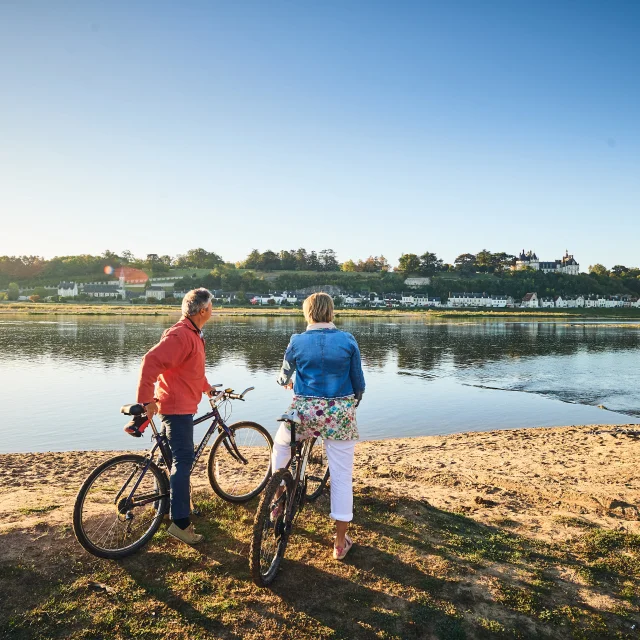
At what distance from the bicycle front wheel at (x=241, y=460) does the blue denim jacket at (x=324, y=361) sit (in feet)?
6.46

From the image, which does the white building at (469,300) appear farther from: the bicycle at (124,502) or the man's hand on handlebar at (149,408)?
the man's hand on handlebar at (149,408)

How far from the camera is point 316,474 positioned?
7.48 meters

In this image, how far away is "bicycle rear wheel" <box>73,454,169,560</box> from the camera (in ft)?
15.4

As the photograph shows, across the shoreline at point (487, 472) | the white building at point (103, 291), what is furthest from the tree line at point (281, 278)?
the shoreline at point (487, 472)

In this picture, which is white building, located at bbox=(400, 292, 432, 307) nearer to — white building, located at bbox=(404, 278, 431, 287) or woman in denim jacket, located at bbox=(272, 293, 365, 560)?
white building, located at bbox=(404, 278, 431, 287)

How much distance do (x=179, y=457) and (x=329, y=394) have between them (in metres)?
1.68

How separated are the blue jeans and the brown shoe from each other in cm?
12

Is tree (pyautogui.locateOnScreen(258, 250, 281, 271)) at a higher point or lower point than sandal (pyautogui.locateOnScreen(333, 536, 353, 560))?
higher

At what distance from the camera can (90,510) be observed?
4.90 metres

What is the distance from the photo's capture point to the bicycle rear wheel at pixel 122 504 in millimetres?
4707

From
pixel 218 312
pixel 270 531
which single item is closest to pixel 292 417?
pixel 270 531

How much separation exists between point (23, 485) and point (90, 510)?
3.97 metres

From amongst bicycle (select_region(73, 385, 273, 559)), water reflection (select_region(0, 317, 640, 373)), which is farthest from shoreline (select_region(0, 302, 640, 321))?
bicycle (select_region(73, 385, 273, 559))

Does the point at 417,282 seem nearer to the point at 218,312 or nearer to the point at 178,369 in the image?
the point at 218,312
